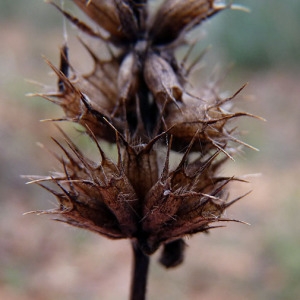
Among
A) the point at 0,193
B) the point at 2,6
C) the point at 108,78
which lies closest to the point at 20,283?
the point at 0,193

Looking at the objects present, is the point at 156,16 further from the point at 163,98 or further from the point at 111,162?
the point at 111,162

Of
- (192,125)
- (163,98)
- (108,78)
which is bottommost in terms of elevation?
(192,125)

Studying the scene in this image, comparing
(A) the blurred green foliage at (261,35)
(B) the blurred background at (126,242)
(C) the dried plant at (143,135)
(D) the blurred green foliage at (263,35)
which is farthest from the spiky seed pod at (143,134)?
(D) the blurred green foliage at (263,35)

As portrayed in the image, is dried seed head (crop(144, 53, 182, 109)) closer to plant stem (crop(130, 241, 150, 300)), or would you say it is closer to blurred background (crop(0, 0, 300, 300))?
blurred background (crop(0, 0, 300, 300))

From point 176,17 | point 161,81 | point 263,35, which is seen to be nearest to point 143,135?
point 161,81

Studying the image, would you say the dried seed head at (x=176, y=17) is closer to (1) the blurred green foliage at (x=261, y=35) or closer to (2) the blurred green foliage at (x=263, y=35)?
(1) the blurred green foliage at (x=261, y=35)

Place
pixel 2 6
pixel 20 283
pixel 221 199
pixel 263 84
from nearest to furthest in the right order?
Answer: pixel 221 199
pixel 20 283
pixel 263 84
pixel 2 6

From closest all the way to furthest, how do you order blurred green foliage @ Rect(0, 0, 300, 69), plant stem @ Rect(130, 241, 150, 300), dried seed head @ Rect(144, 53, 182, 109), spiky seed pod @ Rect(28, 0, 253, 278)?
spiky seed pod @ Rect(28, 0, 253, 278)
dried seed head @ Rect(144, 53, 182, 109)
plant stem @ Rect(130, 241, 150, 300)
blurred green foliage @ Rect(0, 0, 300, 69)

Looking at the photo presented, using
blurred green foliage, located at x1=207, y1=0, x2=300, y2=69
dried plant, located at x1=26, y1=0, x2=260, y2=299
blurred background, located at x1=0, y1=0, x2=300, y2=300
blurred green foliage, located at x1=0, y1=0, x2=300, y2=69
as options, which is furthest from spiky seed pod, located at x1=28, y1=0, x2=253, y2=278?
blurred green foliage, located at x1=207, y1=0, x2=300, y2=69
